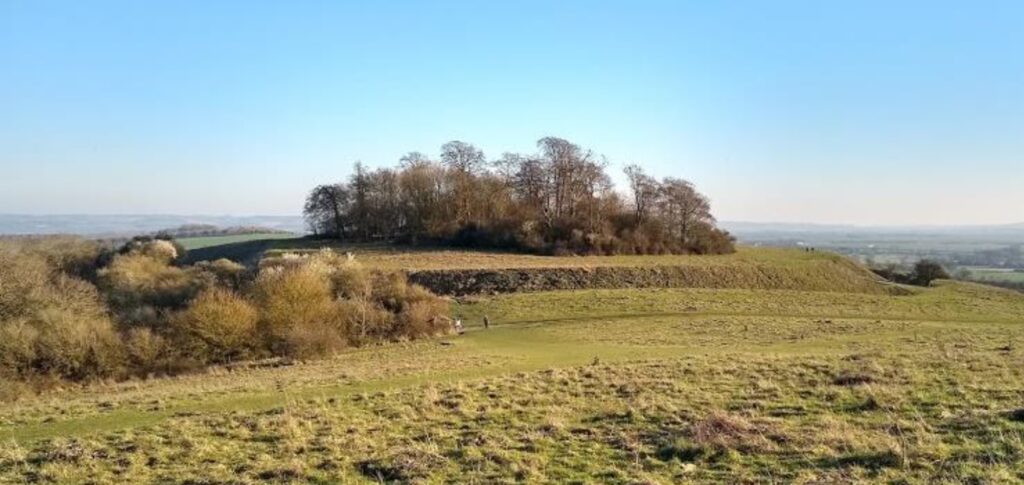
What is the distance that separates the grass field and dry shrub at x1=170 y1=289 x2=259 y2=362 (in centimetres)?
594

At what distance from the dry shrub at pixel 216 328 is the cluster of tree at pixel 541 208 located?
42.6 m

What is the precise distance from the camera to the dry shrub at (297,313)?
37.1 metres

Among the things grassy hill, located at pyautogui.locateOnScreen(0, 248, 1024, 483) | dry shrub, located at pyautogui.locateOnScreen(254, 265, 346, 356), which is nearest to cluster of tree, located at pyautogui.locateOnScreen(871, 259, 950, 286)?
grassy hill, located at pyautogui.locateOnScreen(0, 248, 1024, 483)

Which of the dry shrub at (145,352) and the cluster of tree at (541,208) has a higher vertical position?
the cluster of tree at (541,208)

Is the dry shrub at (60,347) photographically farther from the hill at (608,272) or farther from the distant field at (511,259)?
the distant field at (511,259)

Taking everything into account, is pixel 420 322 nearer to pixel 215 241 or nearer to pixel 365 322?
pixel 365 322

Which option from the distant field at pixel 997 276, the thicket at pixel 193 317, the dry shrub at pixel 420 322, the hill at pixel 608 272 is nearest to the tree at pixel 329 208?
the hill at pixel 608 272

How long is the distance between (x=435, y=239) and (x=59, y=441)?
69.2m

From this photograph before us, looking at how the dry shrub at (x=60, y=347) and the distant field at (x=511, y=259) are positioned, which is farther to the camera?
the distant field at (x=511, y=259)

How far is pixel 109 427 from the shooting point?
628 inches

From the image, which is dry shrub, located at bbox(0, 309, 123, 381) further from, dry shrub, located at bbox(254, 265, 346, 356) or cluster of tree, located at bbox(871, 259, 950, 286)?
cluster of tree, located at bbox(871, 259, 950, 286)

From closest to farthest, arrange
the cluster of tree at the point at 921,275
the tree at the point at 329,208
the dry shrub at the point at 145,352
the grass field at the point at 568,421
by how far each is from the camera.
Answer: the grass field at the point at 568,421 < the dry shrub at the point at 145,352 < the cluster of tree at the point at 921,275 < the tree at the point at 329,208

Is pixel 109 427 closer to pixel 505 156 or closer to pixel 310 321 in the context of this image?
pixel 310 321

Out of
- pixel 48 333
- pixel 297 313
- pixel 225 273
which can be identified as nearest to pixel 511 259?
pixel 225 273
